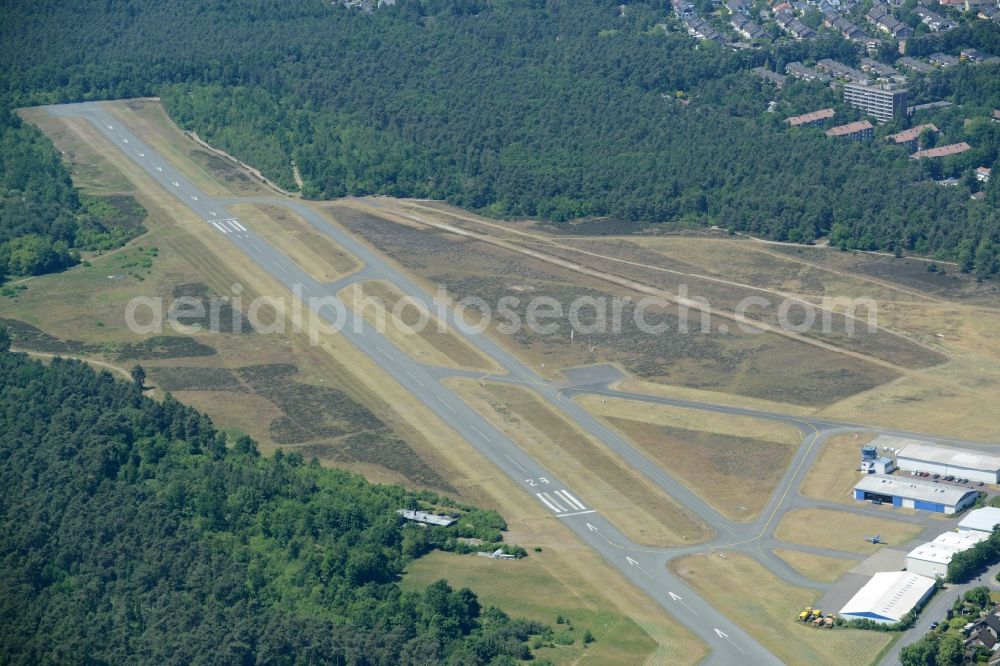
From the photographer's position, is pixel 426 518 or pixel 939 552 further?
pixel 426 518

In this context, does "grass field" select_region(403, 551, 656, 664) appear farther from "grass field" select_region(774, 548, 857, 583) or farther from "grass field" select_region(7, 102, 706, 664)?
"grass field" select_region(774, 548, 857, 583)

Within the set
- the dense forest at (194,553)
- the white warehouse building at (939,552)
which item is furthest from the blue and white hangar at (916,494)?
the dense forest at (194,553)

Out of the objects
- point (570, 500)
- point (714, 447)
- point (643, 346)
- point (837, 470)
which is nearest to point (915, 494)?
point (837, 470)

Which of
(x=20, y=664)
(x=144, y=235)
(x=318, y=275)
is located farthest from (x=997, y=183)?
(x=20, y=664)

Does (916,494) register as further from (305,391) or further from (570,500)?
(305,391)

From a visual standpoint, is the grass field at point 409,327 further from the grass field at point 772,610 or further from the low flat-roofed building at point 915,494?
the grass field at point 772,610

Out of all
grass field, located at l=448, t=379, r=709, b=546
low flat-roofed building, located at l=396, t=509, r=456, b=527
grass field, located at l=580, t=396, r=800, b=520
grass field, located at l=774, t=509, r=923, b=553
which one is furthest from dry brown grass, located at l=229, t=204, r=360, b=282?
grass field, located at l=774, t=509, r=923, b=553
